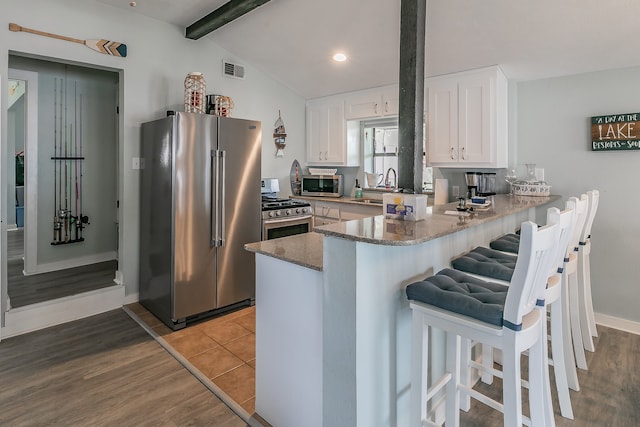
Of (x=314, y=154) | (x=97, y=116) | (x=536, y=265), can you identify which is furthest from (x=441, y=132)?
(x=97, y=116)

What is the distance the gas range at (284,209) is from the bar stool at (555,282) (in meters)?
2.10

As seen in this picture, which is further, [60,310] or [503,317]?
[60,310]

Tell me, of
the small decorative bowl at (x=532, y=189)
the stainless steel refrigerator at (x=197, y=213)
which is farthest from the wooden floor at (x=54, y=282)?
the small decorative bowl at (x=532, y=189)

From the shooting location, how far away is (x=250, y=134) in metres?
3.30

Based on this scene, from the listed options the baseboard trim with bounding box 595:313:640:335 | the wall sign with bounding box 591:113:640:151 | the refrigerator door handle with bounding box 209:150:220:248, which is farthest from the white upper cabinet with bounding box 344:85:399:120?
the baseboard trim with bounding box 595:313:640:335

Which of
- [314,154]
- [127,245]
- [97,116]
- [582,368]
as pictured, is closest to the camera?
[582,368]

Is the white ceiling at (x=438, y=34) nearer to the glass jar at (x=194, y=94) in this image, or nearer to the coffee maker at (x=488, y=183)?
the glass jar at (x=194, y=94)

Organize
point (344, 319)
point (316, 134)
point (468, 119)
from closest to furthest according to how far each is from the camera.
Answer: point (344, 319), point (468, 119), point (316, 134)

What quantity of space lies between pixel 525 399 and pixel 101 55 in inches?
164

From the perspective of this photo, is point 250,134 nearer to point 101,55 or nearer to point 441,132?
point 101,55

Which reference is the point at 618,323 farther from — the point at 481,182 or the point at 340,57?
the point at 340,57

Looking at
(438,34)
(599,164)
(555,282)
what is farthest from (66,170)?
(599,164)

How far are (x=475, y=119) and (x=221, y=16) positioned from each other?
2514 mm

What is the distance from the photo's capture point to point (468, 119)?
3.38m
